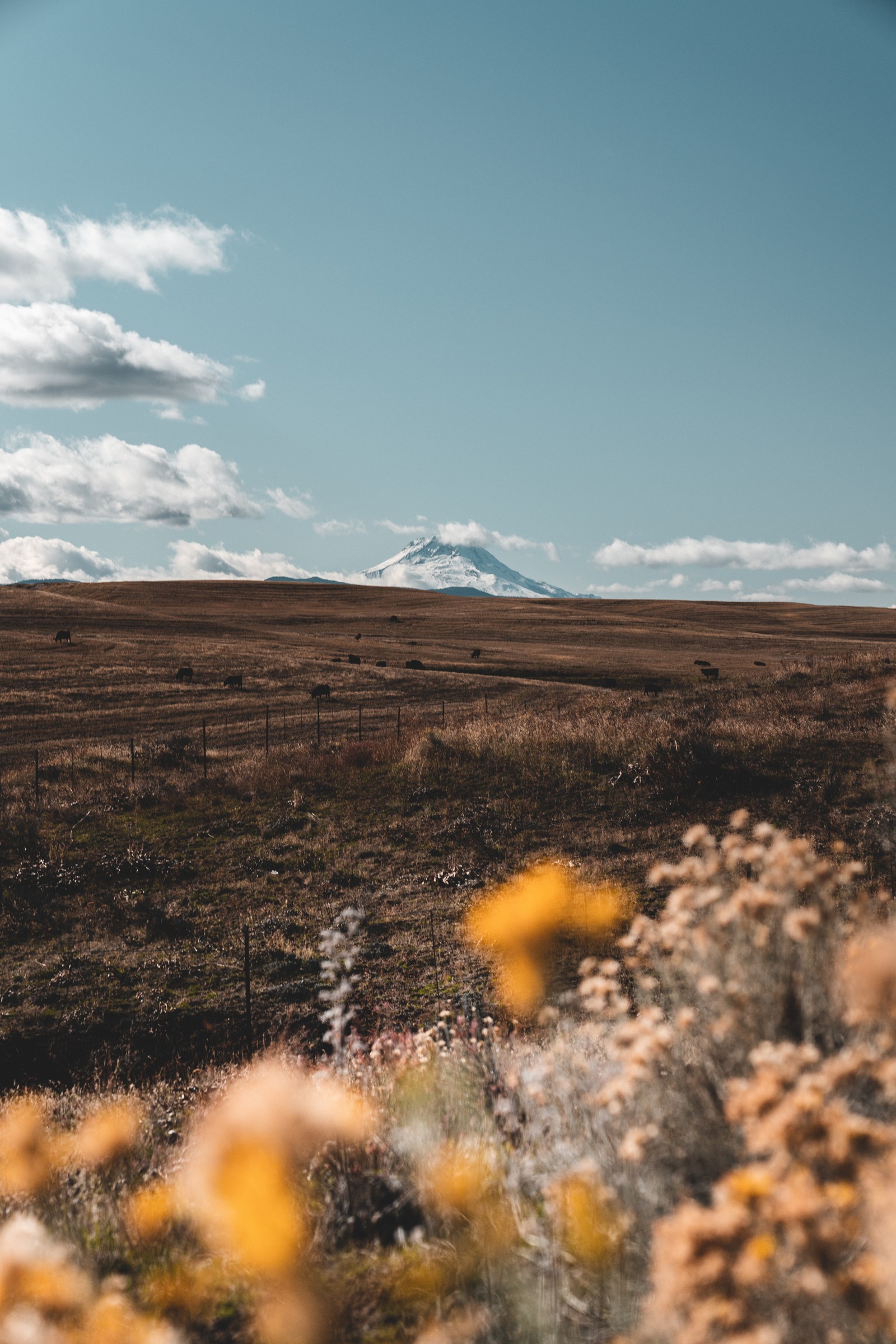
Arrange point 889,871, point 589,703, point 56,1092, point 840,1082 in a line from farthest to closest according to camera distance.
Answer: point 589,703
point 889,871
point 56,1092
point 840,1082

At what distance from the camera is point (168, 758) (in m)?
22.2

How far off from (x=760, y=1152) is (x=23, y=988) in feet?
32.9

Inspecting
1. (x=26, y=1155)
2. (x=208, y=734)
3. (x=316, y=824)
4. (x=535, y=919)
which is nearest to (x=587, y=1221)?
(x=26, y=1155)

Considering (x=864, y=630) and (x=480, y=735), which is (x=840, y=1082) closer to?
(x=480, y=735)

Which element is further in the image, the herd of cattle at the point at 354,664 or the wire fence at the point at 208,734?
the herd of cattle at the point at 354,664

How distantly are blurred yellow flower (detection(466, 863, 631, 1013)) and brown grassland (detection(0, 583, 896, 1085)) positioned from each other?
0.35 metres

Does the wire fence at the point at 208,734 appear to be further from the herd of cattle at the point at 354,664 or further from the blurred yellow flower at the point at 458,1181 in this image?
the blurred yellow flower at the point at 458,1181

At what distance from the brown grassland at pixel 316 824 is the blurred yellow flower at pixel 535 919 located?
1.15ft

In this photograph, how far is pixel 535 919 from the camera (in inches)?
412

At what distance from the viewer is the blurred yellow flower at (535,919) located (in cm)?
923

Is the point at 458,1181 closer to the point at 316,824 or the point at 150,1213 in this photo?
the point at 150,1213

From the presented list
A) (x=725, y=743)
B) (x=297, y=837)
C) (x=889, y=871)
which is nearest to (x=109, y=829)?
(x=297, y=837)

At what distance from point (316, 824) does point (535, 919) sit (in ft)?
20.5

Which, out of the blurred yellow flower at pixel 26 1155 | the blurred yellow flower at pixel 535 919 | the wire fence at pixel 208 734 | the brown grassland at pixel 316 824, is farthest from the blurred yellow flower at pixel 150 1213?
the wire fence at pixel 208 734
